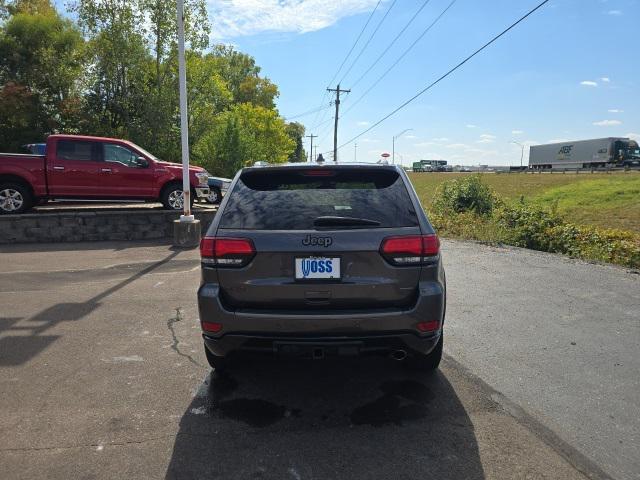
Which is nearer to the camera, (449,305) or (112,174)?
(449,305)

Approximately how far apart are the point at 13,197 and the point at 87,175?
168cm

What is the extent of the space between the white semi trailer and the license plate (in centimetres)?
7371

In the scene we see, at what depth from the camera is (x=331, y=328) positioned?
3.12 meters

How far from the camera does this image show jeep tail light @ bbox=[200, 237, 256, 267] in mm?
3211

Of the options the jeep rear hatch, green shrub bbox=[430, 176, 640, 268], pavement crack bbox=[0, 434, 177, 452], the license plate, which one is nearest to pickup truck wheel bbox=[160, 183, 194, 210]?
green shrub bbox=[430, 176, 640, 268]

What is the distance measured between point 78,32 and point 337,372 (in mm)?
27687

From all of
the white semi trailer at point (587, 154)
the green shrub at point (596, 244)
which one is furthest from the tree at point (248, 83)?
the green shrub at point (596, 244)

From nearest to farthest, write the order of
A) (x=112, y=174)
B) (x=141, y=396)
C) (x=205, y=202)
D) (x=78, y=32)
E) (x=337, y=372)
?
(x=141, y=396), (x=337, y=372), (x=112, y=174), (x=205, y=202), (x=78, y=32)

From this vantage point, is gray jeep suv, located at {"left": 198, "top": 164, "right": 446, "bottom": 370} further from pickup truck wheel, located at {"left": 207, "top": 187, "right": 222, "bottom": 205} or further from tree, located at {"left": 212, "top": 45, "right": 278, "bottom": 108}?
tree, located at {"left": 212, "top": 45, "right": 278, "bottom": 108}

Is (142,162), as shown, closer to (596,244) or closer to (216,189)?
(216,189)

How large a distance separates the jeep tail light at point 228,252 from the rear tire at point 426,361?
67.0 inches

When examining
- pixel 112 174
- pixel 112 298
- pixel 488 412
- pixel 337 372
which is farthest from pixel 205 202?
pixel 488 412

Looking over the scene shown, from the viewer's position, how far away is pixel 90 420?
3.27 meters

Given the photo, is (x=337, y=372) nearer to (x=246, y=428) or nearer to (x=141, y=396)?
(x=246, y=428)
